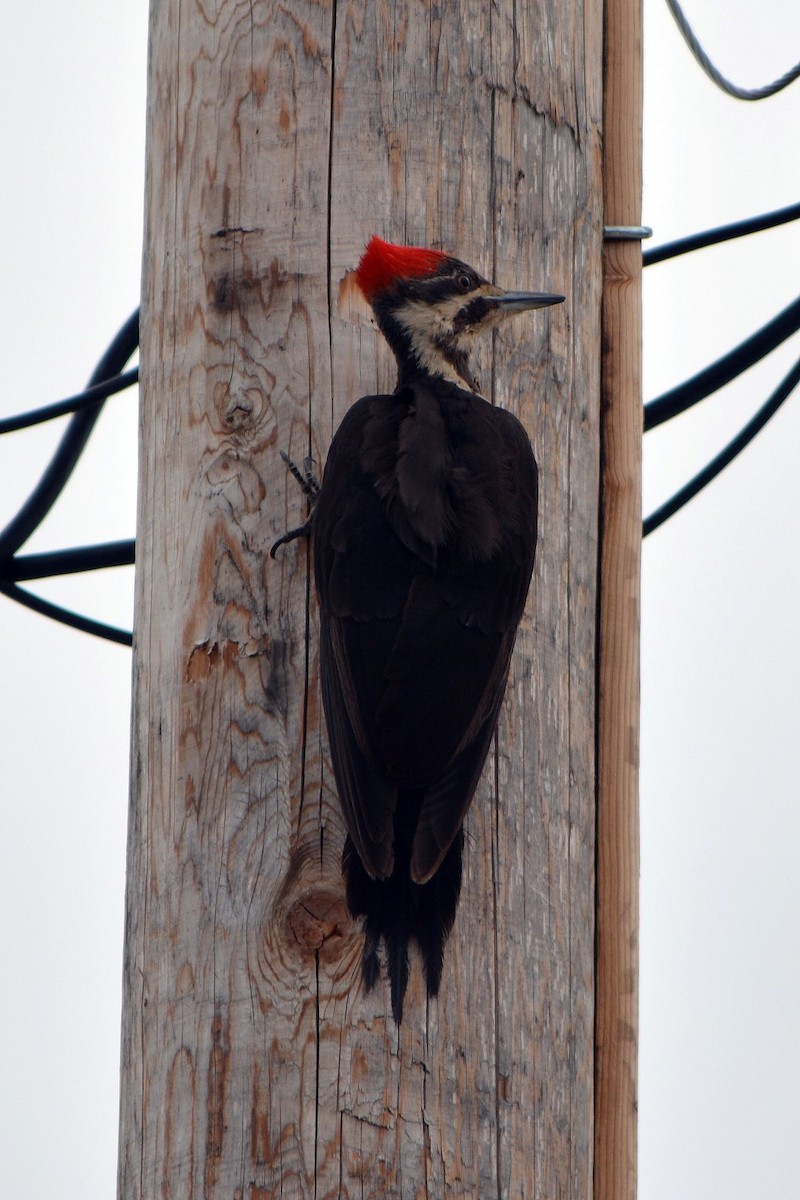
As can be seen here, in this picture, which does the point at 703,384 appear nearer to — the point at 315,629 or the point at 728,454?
the point at 728,454

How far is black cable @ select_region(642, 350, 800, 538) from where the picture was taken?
11.7ft

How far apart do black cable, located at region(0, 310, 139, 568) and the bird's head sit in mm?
761

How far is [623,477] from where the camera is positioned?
2.79 meters

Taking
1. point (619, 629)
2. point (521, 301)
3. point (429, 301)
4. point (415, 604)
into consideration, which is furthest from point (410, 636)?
point (429, 301)

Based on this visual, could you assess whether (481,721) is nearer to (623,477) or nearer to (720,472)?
(623,477)

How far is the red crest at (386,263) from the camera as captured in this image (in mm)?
2559

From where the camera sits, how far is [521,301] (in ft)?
8.70

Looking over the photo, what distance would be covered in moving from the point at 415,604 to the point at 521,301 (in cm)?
55

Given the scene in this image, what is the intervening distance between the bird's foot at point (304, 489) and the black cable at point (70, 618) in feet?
3.70

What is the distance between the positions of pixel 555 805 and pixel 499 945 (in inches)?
9.5

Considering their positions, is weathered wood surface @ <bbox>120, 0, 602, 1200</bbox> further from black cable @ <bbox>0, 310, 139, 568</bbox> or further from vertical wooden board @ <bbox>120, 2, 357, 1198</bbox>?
black cable @ <bbox>0, 310, 139, 568</bbox>

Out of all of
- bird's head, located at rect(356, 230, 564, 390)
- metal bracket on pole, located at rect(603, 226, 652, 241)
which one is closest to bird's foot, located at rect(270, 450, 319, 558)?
bird's head, located at rect(356, 230, 564, 390)

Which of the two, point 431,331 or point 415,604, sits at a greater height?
point 431,331

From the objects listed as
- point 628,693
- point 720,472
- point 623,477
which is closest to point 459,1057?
point 628,693
